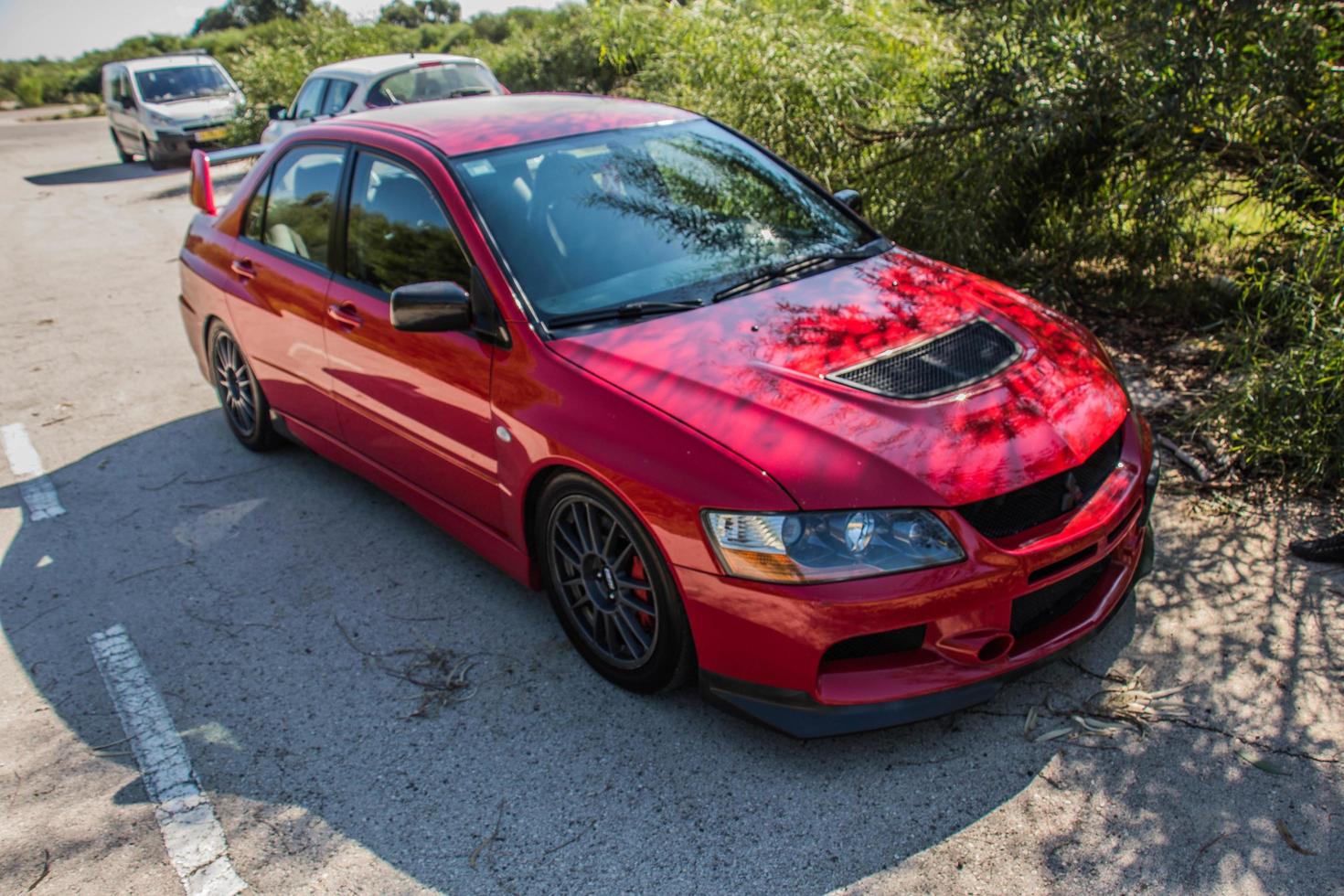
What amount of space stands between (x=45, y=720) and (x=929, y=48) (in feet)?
19.5

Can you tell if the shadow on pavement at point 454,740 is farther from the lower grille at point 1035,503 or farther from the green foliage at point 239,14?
the green foliage at point 239,14

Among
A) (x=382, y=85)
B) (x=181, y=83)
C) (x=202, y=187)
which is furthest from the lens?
(x=181, y=83)

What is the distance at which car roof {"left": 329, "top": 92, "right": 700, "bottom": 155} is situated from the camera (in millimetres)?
4320

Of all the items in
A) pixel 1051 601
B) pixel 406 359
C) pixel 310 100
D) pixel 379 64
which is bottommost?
pixel 1051 601

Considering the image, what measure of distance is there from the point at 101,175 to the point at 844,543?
18.5 meters

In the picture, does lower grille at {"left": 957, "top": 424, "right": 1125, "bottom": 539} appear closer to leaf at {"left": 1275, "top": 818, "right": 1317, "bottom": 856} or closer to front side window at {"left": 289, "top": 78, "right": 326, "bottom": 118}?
leaf at {"left": 1275, "top": 818, "right": 1317, "bottom": 856}

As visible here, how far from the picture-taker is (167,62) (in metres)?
18.8

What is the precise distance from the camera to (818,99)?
23.0 ft

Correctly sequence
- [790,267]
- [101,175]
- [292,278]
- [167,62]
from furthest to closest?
[167,62]
[101,175]
[292,278]
[790,267]

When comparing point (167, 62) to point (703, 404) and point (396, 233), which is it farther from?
point (703, 404)

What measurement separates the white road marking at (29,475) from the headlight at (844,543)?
3.86 m

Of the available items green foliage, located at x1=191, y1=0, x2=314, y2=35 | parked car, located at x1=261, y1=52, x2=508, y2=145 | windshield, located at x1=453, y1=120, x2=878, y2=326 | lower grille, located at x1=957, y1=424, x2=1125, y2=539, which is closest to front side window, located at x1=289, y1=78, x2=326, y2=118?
Result: parked car, located at x1=261, y1=52, x2=508, y2=145

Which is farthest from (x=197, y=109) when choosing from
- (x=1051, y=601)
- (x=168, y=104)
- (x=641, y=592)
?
(x=1051, y=601)

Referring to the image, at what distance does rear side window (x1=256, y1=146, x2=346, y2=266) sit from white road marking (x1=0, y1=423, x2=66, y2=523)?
1.65 meters
